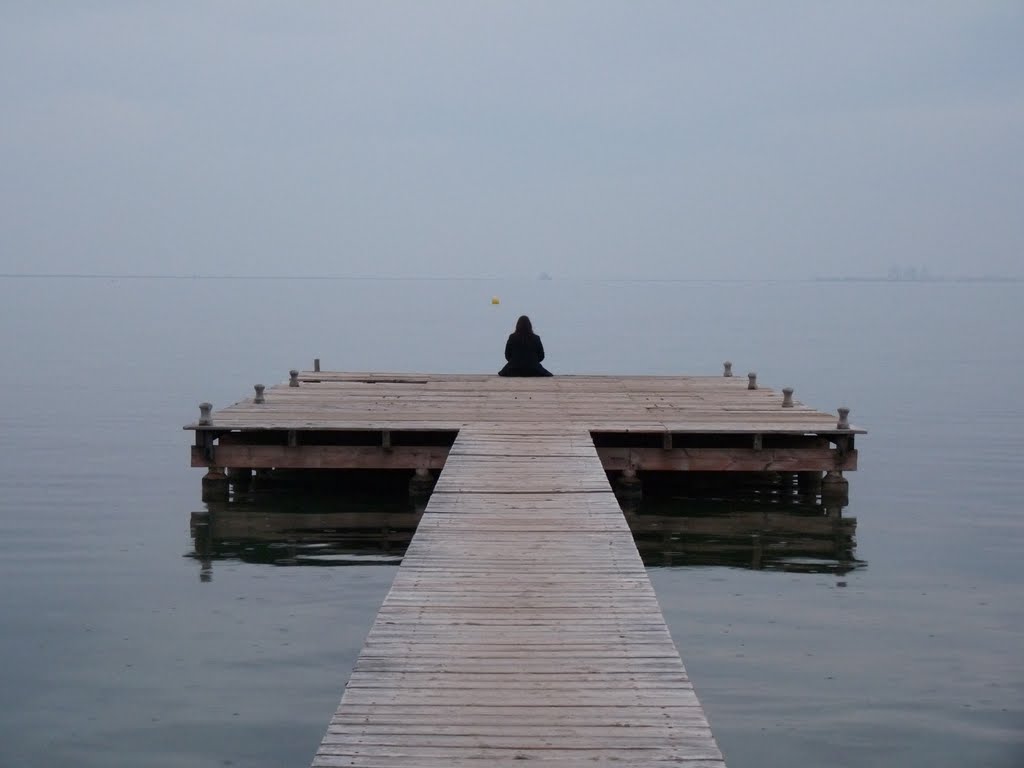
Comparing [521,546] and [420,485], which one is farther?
[420,485]

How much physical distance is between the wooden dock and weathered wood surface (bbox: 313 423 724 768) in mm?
17

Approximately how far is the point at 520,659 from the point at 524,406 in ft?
39.2

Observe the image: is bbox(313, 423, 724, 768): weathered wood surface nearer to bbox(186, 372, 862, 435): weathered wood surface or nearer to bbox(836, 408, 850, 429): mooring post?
bbox(186, 372, 862, 435): weathered wood surface

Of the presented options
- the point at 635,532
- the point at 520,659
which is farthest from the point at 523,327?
the point at 520,659

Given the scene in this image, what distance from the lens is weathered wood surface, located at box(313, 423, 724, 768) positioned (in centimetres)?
678

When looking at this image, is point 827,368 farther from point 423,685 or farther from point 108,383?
point 423,685

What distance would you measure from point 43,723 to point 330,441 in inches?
354

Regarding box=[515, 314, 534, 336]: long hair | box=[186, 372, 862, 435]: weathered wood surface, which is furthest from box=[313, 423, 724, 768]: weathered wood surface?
box=[515, 314, 534, 336]: long hair

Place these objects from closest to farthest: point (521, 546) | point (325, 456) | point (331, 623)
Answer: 1. point (521, 546)
2. point (331, 623)
3. point (325, 456)

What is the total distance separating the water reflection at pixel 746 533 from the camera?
48.9 ft

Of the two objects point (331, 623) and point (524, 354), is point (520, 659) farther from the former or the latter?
point (524, 354)

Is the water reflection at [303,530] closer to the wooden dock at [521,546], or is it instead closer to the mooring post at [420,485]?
the mooring post at [420,485]

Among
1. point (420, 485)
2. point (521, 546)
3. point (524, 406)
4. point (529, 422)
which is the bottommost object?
point (521, 546)

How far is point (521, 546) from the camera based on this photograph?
10977 mm
